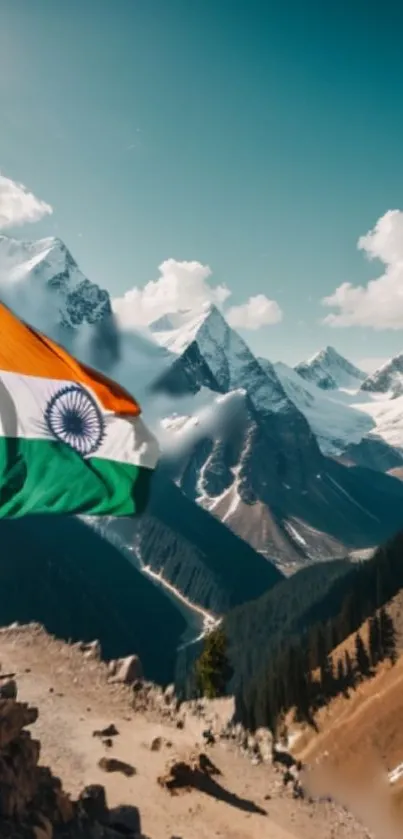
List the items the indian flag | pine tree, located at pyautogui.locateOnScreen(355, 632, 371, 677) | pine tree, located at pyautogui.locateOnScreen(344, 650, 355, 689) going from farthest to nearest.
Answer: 1. pine tree, located at pyautogui.locateOnScreen(355, 632, 371, 677)
2. pine tree, located at pyautogui.locateOnScreen(344, 650, 355, 689)
3. the indian flag

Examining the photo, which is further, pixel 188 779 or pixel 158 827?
pixel 188 779

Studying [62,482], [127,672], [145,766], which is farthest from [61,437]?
[127,672]

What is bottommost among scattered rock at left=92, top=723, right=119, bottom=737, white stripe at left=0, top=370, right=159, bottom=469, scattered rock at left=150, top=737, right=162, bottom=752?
scattered rock at left=92, top=723, right=119, bottom=737

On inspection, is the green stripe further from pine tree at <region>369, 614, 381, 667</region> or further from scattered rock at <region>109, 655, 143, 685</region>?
pine tree at <region>369, 614, 381, 667</region>

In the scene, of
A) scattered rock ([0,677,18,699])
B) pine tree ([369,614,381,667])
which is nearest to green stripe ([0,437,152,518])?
scattered rock ([0,677,18,699])

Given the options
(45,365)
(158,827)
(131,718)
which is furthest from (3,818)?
(131,718)

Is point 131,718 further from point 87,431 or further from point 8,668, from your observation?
point 87,431

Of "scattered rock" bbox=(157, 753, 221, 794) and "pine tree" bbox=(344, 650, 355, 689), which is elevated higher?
"scattered rock" bbox=(157, 753, 221, 794)
